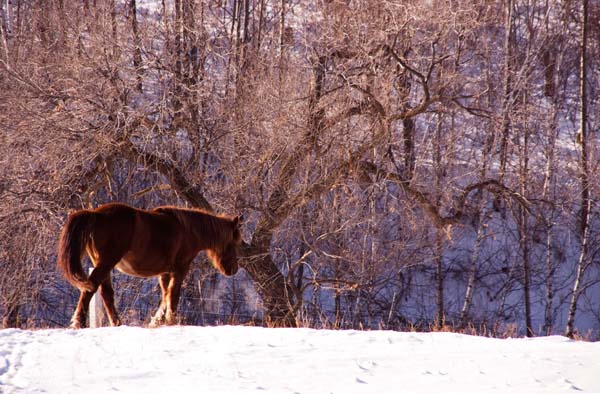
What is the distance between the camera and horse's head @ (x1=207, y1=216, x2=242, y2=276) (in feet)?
27.6

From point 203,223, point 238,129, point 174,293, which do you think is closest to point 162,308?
point 174,293

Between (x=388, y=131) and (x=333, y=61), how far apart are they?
1536 millimetres

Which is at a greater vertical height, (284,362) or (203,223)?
(203,223)

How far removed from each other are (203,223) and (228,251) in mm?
699

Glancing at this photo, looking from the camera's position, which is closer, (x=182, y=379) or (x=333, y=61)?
(x=182, y=379)

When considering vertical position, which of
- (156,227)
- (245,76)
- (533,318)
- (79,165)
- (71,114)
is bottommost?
(533,318)

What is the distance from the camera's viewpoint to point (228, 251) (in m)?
8.57

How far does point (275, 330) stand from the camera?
19.7ft

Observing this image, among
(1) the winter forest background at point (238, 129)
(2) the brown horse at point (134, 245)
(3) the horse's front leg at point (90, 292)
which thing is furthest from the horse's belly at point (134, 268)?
(1) the winter forest background at point (238, 129)

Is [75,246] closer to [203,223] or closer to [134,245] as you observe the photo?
[134,245]

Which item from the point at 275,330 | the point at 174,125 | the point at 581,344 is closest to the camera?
the point at 581,344

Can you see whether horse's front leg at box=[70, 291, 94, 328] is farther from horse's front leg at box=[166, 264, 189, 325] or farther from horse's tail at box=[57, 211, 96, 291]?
horse's front leg at box=[166, 264, 189, 325]

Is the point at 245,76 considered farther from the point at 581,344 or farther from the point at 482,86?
the point at 581,344

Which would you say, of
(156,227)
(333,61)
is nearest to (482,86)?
(333,61)
